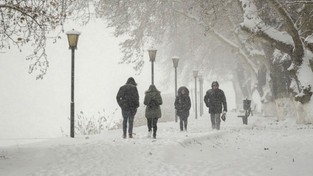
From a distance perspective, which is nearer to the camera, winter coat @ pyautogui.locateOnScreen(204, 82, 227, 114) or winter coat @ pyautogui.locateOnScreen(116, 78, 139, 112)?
winter coat @ pyautogui.locateOnScreen(116, 78, 139, 112)

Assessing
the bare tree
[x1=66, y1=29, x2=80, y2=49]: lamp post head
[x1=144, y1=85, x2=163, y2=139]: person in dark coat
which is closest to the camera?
the bare tree

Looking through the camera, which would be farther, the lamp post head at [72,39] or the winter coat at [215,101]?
the winter coat at [215,101]

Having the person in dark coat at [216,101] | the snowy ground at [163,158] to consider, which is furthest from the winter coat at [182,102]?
the snowy ground at [163,158]

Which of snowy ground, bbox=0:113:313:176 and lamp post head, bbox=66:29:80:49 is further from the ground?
lamp post head, bbox=66:29:80:49

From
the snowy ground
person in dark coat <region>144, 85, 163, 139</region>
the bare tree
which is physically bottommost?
the snowy ground

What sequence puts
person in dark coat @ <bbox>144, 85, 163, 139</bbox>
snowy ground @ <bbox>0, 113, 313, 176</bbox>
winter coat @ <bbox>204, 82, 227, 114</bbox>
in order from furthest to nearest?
winter coat @ <bbox>204, 82, 227, 114</bbox>, person in dark coat @ <bbox>144, 85, 163, 139</bbox>, snowy ground @ <bbox>0, 113, 313, 176</bbox>

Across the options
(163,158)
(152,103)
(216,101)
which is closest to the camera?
(163,158)

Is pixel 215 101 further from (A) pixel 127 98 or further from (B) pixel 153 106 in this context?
(A) pixel 127 98

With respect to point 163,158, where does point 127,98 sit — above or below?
above

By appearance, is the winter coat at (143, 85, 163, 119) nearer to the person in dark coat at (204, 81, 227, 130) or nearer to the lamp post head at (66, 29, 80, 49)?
the lamp post head at (66, 29, 80, 49)

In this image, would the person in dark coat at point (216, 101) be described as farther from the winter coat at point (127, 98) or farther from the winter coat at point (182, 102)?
the winter coat at point (127, 98)

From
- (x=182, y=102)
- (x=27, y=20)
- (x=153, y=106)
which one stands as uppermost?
(x=27, y=20)

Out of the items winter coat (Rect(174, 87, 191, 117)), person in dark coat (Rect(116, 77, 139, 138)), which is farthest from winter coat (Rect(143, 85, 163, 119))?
winter coat (Rect(174, 87, 191, 117))

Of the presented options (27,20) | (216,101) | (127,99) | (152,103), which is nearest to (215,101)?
(216,101)
